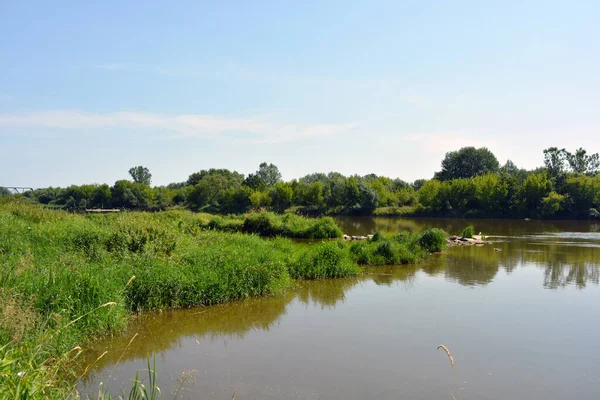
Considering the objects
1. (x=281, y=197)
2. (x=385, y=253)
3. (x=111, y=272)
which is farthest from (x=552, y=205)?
(x=111, y=272)

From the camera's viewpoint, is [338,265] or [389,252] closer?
[338,265]

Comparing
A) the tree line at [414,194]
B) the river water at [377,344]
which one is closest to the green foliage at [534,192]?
the tree line at [414,194]

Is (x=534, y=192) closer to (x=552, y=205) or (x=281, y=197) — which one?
(x=552, y=205)

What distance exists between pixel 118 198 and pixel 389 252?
3257 inches

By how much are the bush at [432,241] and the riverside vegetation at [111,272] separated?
218 cm

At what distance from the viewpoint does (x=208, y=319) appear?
40.4 ft

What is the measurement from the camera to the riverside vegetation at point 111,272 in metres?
7.88

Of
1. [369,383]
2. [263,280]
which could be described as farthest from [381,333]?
[263,280]

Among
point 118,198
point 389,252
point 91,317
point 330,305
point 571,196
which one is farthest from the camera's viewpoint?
point 118,198

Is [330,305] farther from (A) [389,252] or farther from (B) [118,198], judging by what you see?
(B) [118,198]

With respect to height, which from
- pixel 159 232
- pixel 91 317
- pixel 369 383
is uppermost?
pixel 159 232

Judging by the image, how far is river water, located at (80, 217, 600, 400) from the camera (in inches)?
331

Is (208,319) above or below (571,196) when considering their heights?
below

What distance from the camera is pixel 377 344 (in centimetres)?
1056
